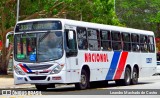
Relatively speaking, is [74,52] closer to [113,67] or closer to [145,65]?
[113,67]

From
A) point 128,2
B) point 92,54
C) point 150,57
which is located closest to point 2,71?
point 150,57

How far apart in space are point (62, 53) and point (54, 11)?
16.2m

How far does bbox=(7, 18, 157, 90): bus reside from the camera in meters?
20.9

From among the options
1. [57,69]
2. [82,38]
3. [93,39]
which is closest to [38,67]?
A: [57,69]

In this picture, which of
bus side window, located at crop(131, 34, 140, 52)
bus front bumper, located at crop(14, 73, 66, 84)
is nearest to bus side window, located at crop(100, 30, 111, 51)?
bus side window, located at crop(131, 34, 140, 52)

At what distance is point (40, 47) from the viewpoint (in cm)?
2112

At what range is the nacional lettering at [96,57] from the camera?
22.8 m

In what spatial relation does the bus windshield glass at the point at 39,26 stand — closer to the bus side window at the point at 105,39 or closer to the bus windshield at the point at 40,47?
the bus windshield at the point at 40,47

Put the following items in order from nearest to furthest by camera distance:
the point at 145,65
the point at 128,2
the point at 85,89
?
the point at 85,89 → the point at 145,65 → the point at 128,2

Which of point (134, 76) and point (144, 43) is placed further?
point (144, 43)

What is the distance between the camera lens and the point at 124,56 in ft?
87.0

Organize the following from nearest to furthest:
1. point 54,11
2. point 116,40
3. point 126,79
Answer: point 116,40
point 126,79
point 54,11

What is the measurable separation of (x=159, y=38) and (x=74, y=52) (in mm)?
45551

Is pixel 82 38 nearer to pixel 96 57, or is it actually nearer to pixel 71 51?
pixel 71 51
